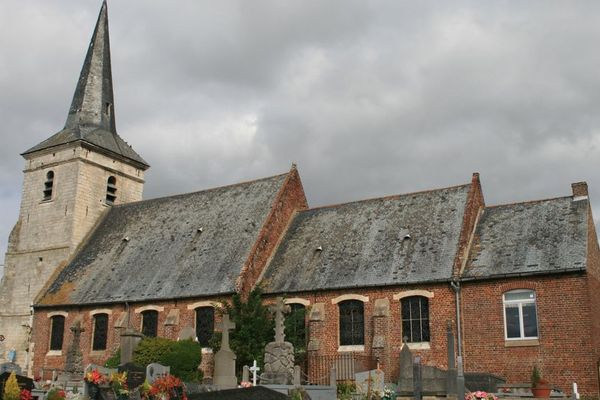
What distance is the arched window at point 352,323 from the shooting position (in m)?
25.0

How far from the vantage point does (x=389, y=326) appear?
24219mm

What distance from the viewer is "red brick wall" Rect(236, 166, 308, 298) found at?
27500 millimetres

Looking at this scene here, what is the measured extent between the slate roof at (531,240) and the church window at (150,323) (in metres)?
13.6

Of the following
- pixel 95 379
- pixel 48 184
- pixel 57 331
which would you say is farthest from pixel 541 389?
pixel 48 184

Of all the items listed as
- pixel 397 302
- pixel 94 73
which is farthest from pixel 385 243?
pixel 94 73

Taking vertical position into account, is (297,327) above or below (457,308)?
below

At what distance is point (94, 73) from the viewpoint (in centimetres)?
3856

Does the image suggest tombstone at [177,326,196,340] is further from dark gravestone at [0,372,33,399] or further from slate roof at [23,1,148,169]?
slate roof at [23,1,148,169]

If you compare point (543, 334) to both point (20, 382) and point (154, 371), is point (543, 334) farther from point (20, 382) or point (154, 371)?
point (20, 382)

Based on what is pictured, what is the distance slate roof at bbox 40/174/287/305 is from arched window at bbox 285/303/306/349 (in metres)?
2.83

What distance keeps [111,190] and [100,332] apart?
10.3 m

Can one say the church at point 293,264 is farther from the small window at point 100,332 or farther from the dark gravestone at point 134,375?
the dark gravestone at point 134,375

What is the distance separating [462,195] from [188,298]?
12225mm

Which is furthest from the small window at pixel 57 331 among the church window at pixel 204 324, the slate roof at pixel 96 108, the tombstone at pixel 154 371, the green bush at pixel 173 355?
the tombstone at pixel 154 371
